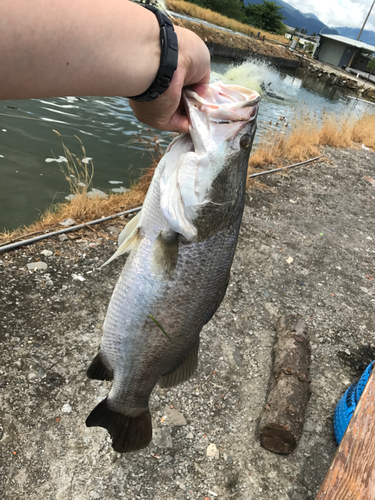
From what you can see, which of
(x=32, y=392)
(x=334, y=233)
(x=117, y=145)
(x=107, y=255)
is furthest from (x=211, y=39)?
(x=32, y=392)

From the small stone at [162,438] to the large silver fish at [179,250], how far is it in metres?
0.99

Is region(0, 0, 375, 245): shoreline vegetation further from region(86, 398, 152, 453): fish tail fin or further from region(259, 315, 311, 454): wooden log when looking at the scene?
region(259, 315, 311, 454): wooden log

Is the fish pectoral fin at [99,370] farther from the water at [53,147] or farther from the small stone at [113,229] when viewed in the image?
the water at [53,147]

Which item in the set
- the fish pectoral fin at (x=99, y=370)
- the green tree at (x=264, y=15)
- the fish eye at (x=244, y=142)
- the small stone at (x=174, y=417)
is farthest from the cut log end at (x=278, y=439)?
the green tree at (x=264, y=15)

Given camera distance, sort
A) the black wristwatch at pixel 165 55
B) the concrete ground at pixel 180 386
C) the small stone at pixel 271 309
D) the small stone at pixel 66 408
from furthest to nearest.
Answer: the small stone at pixel 271 309, the small stone at pixel 66 408, the concrete ground at pixel 180 386, the black wristwatch at pixel 165 55

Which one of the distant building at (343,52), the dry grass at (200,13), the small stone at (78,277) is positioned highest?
the distant building at (343,52)

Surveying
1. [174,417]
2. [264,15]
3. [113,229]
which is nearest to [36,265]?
[113,229]

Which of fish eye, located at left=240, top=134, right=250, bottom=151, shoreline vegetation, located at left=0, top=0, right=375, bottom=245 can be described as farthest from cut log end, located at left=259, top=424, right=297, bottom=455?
shoreline vegetation, located at left=0, top=0, right=375, bottom=245

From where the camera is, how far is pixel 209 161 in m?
1.55

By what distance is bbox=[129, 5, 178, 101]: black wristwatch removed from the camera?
1228 mm

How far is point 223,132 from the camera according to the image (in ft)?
5.00

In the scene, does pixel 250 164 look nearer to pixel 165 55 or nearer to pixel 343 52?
pixel 165 55

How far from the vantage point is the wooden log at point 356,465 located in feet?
5.18

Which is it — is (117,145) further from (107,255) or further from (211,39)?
(211,39)
